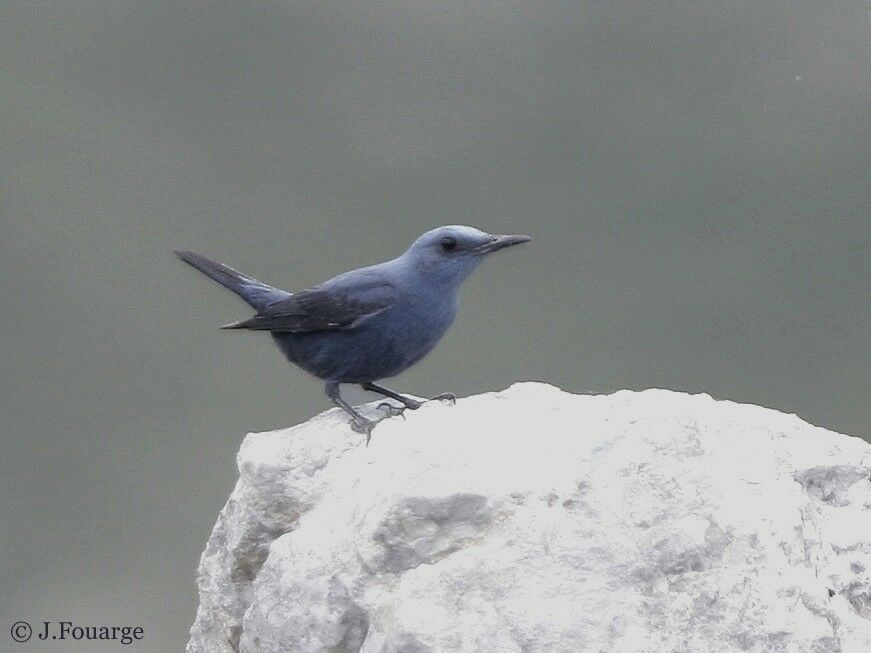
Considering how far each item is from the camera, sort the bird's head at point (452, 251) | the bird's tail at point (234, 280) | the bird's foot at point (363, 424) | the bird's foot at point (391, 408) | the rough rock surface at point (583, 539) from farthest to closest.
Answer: the bird's tail at point (234, 280) → the bird's head at point (452, 251) → the bird's foot at point (391, 408) → the bird's foot at point (363, 424) → the rough rock surface at point (583, 539)

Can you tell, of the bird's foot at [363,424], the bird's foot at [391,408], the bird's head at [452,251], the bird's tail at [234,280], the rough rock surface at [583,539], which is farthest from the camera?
the bird's tail at [234,280]

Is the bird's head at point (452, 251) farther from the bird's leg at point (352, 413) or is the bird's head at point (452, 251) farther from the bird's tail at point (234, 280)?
the bird's tail at point (234, 280)

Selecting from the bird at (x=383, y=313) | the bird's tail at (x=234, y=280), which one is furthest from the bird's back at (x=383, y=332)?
the bird's tail at (x=234, y=280)

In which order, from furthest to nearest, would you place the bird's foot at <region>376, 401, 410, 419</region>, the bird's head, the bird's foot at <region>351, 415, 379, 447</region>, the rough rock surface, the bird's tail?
the bird's tail → the bird's head → the bird's foot at <region>376, 401, 410, 419</region> → the bird's foot at <region>351, 415, 379, 447</region> → the rough rock surface

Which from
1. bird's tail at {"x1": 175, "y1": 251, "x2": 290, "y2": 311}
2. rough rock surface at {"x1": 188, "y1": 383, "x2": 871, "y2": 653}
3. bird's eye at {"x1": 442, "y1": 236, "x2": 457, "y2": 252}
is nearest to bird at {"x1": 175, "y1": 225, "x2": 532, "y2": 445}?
bird's eye at {"x1": 442, "y1": 236, "x2": 457, "y2": 252}

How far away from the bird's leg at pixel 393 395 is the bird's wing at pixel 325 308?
341mm

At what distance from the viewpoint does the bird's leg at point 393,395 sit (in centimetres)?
622

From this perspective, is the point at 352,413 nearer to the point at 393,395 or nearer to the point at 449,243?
the point at 393,395

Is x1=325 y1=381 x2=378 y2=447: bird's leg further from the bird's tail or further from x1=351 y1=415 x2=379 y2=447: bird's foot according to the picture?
the bird's tail

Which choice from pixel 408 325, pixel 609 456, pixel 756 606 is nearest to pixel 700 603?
pixel 756 606

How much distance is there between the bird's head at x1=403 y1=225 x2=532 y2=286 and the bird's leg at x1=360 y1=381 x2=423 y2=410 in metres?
0.55

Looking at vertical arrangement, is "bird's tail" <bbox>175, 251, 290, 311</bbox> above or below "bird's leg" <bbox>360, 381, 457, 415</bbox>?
above

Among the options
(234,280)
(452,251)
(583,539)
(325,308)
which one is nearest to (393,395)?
(325,308)

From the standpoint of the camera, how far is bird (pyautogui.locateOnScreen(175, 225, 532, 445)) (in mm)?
6238
